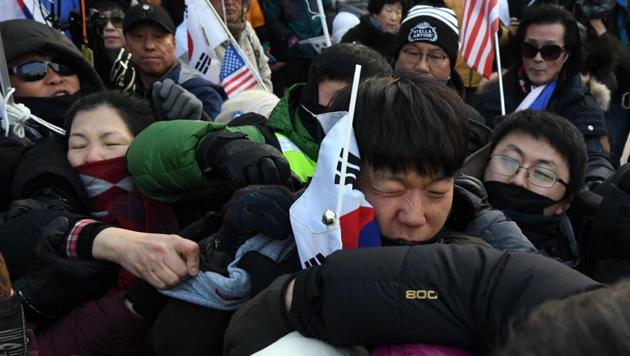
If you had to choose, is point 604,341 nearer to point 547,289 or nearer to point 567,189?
point 547,289

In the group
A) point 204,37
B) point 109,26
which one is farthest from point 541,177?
point 109,26

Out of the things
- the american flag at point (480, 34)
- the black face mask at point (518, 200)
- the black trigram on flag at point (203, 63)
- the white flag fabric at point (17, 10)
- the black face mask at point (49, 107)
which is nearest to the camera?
the black face mask at point (518, 200)

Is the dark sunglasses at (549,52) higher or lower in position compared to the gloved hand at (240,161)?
lower

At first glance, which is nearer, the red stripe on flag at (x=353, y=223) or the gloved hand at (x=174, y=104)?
the red stripe on flag at (x=353, y=223)

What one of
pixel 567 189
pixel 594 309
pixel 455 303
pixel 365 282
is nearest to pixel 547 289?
pixel 455 303

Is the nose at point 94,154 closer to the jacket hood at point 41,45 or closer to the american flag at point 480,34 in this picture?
the jacket hood at point 41,45

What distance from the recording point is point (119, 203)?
3086 mm

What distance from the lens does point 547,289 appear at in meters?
1.42

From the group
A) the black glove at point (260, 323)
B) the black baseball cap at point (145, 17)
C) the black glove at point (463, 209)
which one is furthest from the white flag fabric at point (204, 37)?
the black glove at point (260, 323)

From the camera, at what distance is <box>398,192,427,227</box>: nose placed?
2049 millimetres

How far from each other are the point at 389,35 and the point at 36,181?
411 centimetres

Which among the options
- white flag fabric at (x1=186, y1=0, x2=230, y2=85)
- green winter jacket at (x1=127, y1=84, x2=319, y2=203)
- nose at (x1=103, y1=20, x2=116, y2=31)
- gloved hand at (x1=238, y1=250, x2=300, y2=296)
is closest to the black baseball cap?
white flag fabric at (x1=186, y1=0, x2=230, y2=85)

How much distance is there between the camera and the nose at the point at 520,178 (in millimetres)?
3236

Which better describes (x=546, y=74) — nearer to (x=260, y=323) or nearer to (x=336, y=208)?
(x=336, y=208)
